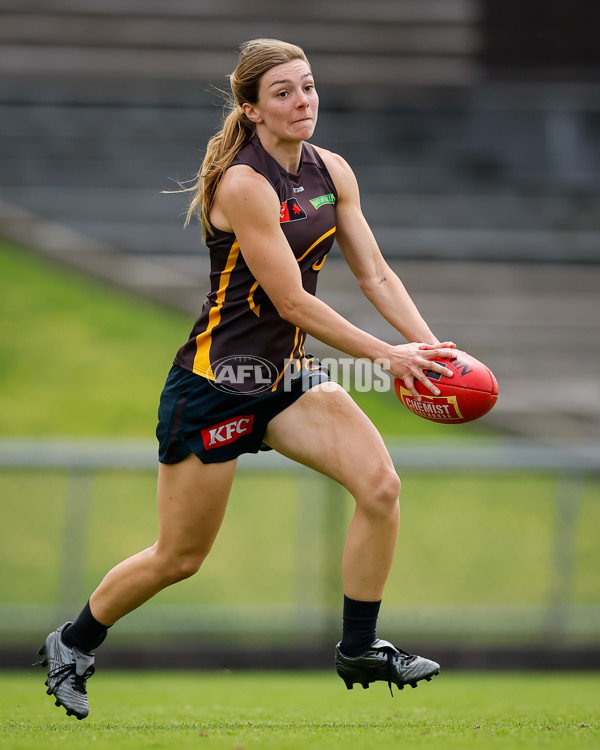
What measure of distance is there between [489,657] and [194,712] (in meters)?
2.96

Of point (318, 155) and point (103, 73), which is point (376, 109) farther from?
point (318, 155)

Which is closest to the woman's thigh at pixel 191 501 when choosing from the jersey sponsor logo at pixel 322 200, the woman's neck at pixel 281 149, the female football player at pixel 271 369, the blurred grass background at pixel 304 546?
the female football player at pixel 271 369

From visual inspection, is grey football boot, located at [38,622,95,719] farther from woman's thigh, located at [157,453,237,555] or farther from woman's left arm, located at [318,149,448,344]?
woman's left arm, located at [318,149,448,344]

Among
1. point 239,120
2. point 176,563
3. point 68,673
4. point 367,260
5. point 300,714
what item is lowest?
point 300,714

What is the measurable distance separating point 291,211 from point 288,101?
0.38 meters

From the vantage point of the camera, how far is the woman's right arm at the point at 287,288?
3.67 metres

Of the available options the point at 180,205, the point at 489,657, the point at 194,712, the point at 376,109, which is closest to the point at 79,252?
the point at 180,205

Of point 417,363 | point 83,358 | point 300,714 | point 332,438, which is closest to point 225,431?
point 332,438

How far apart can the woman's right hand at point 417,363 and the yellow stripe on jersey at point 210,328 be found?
25.7 inches

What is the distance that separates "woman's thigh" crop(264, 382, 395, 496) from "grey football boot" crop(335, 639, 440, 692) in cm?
60

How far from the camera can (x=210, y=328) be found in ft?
12.8

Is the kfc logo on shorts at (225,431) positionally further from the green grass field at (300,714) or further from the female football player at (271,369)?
the green grass field at (300,714)

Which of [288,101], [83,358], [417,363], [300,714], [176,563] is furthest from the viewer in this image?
[83,358]

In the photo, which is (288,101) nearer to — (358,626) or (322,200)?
(322,200)
